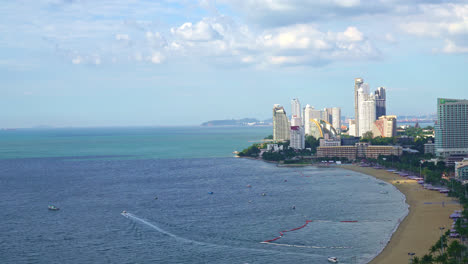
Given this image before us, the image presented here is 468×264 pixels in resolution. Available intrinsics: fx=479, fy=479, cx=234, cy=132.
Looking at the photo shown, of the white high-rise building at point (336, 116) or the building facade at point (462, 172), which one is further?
the white high-rise building at point (336, 116)

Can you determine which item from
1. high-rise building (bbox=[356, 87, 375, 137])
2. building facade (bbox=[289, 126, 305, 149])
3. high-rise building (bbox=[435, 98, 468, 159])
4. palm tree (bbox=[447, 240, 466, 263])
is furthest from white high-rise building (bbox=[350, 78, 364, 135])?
palm tree (bbox=[447, 240, 466, 263])

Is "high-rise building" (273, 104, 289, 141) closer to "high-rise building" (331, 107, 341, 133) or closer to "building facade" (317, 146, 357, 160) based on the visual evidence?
"building facade" (317, 146, 357, 160)

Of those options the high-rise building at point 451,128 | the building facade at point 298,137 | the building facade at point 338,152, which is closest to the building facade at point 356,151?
the building facade at point 338,152

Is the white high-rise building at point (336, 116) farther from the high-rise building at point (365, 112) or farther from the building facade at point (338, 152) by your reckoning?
the building facade at point (338, 152)

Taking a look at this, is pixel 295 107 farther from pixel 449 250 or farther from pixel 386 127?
pixel 449 250

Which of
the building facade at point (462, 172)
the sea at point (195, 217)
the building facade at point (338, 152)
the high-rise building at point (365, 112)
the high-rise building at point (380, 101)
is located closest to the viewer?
the sea at point (195, 217)

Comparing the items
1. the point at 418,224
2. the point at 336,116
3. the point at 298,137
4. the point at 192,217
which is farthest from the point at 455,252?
the point at 336,116
